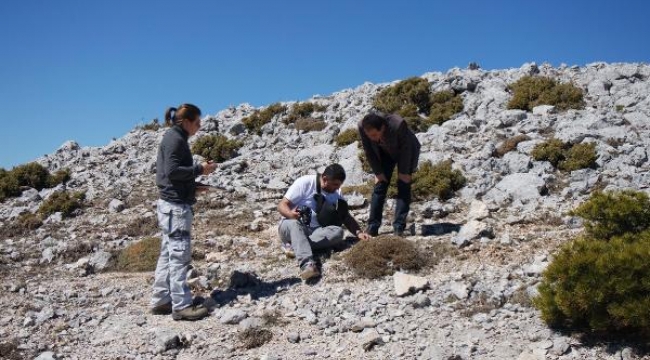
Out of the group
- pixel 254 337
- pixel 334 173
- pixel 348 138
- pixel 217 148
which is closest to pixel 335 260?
pixel 334 173

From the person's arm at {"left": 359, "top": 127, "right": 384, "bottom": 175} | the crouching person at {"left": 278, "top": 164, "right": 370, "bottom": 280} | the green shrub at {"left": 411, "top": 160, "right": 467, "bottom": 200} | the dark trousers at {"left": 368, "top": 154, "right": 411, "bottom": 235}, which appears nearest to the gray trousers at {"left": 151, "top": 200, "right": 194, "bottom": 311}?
the crouching person at {"left": 278, "top": 164, "right": 370, "bottom": 280}

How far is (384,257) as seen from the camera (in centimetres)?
763

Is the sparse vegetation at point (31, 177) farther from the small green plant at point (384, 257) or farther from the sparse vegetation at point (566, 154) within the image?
the sparse vegetation at point (566, 154)

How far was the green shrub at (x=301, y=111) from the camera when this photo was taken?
23469mm

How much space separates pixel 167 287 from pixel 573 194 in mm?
8012

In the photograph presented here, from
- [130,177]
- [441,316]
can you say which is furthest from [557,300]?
[130,177]

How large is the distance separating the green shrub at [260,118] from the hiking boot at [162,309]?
16.4 m

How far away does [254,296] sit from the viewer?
735cm

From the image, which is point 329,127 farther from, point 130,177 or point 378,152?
point 378,152

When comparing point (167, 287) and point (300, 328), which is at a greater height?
point (167, 287)

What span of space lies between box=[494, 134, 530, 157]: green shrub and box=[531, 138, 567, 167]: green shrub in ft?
3.09

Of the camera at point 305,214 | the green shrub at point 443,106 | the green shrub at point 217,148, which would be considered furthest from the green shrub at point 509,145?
the green shrub at point 217,148

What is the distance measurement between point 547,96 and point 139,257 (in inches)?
585

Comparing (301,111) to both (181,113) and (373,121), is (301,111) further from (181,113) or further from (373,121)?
(181,113)
